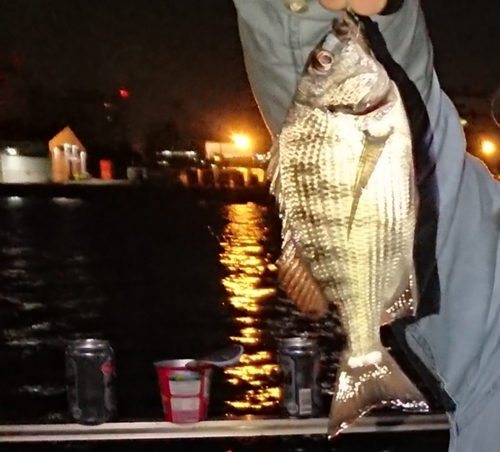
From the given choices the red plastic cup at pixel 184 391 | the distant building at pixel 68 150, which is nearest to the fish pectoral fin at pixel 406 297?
the red plastic cup at pixel 184 391

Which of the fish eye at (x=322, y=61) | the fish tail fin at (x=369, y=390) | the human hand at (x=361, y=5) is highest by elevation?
the human hand at (x=361, y=5)

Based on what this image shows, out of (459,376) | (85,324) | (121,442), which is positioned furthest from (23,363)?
(459,376)

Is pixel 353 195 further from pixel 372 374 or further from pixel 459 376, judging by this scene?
pixel 459 376

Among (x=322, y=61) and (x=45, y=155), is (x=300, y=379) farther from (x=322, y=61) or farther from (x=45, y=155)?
(x=45, y=155)

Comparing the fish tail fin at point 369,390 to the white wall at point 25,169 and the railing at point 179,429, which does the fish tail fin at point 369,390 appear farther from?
the white wall at point 25,169

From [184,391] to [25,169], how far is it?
1499 inches

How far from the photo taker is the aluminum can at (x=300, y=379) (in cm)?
338

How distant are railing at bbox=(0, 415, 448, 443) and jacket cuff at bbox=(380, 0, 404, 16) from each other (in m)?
2.21

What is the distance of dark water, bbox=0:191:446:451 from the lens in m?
5.49

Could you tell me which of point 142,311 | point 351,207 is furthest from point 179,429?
point 142,311

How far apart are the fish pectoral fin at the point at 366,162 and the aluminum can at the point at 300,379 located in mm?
2318

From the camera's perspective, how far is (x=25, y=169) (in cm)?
3972

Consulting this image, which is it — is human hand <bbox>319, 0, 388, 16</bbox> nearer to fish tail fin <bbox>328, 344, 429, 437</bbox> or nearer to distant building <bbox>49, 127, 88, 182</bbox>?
fish tail fin <bbox>328, 344, 429, 437</bbox>

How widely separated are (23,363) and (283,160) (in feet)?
19.1
